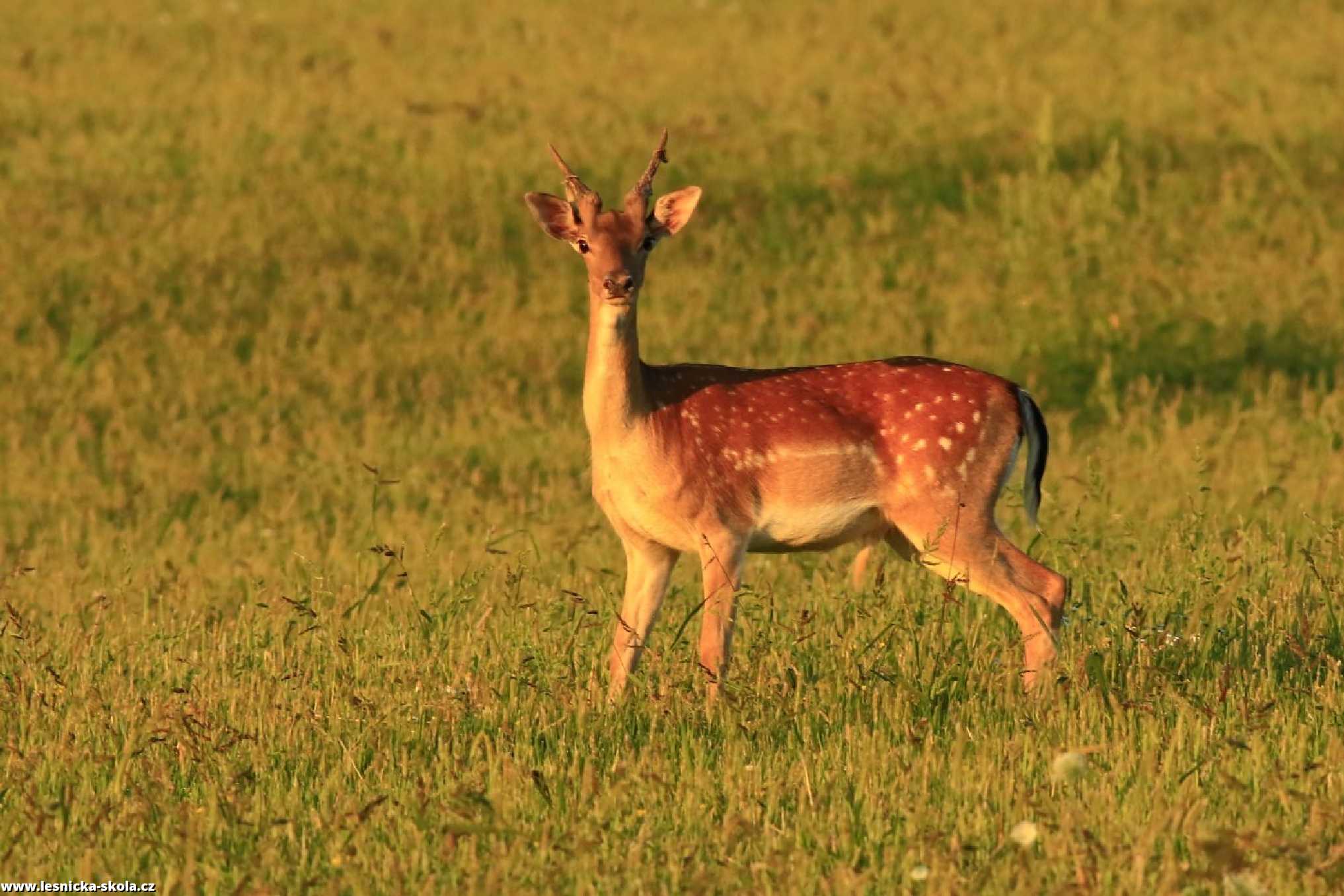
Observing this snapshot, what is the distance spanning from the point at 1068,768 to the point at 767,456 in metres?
2.23

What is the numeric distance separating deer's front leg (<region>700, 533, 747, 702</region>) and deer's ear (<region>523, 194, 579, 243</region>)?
1.21 metres

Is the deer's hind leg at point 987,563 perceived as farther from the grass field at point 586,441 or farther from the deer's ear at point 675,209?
the deer's ear at point 675,209

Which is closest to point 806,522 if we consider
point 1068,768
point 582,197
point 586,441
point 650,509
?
point 650,509

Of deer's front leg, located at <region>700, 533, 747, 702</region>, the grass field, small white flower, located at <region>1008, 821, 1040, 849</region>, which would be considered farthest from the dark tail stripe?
small white flower, located at <region>1008, 821, 1040, 849</region>

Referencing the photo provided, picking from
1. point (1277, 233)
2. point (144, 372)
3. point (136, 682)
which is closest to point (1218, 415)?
point (1277, 233)

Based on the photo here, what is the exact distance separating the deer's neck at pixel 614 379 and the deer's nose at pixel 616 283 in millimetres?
A: 223

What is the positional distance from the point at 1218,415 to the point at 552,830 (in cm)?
845

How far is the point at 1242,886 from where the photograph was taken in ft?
16.3

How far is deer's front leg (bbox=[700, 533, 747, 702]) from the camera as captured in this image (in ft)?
24.1

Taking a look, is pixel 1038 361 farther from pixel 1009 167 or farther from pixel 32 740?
pixel 32 740

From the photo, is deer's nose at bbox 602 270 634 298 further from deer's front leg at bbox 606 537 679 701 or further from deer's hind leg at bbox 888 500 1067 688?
deer's hind leg at bbox 888 500 1067 688

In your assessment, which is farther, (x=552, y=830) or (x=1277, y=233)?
(x=1277, y=233)

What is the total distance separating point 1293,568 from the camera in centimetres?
859

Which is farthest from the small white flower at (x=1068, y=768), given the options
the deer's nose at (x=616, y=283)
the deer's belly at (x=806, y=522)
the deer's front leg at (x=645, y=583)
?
the deer's nose at (x=616, y=283)
